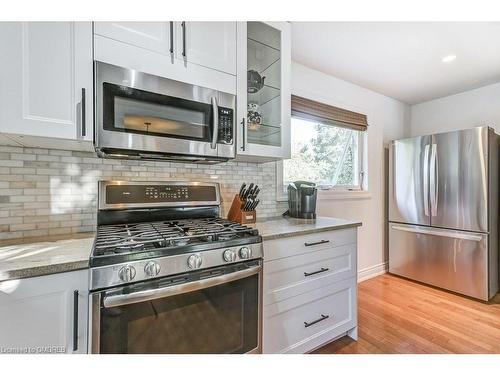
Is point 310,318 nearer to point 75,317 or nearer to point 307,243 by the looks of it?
point 307,243

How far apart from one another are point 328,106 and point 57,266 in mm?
2503

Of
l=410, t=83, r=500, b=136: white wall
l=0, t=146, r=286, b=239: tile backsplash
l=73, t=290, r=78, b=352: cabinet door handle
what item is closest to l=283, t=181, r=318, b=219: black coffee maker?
l=0, t=146, r=286, b=239: tile backsplash

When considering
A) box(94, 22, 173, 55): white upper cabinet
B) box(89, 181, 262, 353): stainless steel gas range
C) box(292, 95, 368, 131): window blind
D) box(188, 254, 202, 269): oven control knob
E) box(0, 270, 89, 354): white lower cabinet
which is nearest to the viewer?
box(0, 270, 89, 354): white lower cabinet

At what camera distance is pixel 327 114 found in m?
2.55

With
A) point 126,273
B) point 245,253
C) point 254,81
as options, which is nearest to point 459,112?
point 254,81

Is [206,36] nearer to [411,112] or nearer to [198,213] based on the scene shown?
[198,213]

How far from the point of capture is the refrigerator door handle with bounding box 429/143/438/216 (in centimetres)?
265

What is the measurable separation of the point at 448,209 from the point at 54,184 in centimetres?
335

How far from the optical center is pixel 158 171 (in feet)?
5.51

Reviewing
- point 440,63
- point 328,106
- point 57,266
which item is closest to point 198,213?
point 57,266

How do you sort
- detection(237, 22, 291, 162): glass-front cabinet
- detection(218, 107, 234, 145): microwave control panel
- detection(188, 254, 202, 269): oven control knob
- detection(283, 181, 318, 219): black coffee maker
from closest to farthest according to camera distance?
detection(188, 254, 202, 269): oven control knob < detection(218, 107, 234, 145): microwave control panel < detection(237, 22, 291, 162): glass-front cabinet < detection(283, 181, 318, 219): black coffee maker

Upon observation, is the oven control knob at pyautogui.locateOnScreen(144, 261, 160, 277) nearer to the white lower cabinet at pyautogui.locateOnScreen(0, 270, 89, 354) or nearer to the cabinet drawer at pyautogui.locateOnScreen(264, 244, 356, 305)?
the white lower cabinet at pyautogui.locateOnScreen(0, 270, 89, 354)

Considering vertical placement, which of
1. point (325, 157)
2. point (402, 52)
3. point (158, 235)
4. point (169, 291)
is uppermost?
point (402, 52)

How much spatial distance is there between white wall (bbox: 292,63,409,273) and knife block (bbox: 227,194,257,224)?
1.03m
